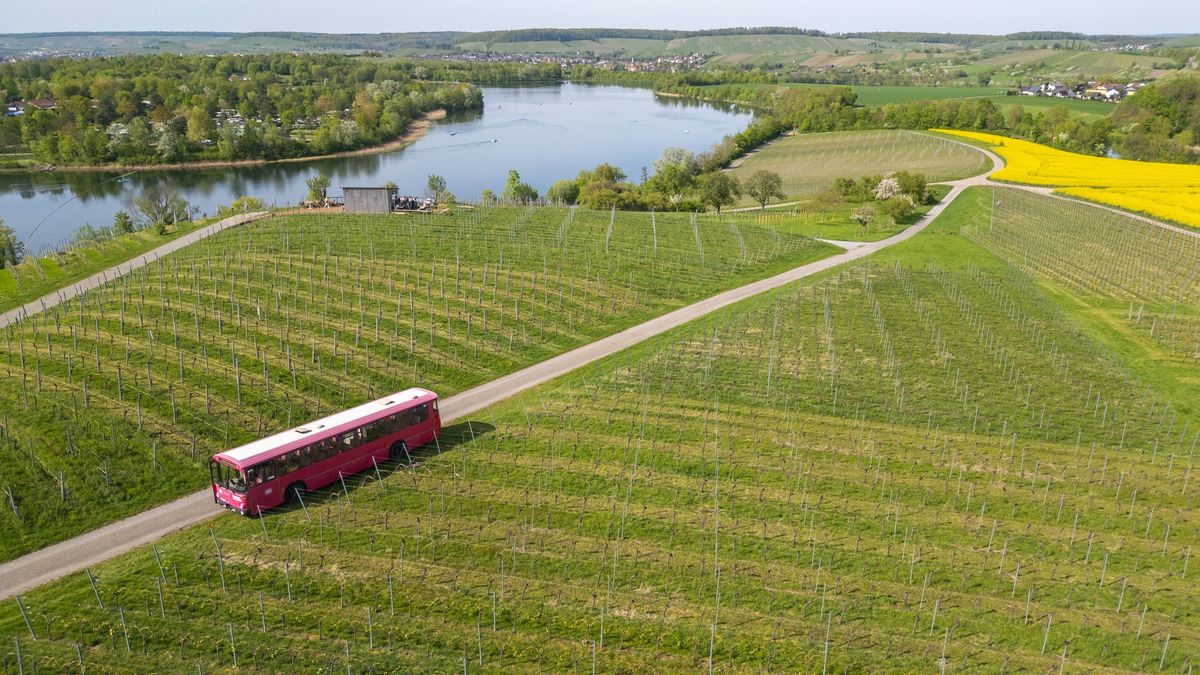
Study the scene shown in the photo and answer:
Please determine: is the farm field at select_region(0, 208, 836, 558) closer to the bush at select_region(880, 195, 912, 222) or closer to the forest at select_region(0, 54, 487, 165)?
the bush at select_region(880, 195, 912, 222)

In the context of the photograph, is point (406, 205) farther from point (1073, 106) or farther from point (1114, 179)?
point (1073, 106)

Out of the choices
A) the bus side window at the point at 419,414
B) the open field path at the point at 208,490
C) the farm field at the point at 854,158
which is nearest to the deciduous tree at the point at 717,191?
the farm field at the point at 854,158

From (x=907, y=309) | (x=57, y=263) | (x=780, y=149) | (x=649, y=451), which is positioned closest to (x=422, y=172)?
(x=780, y=149)

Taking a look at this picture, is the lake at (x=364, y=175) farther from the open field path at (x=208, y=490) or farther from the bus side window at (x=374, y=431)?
the bus side window at (x=374, y=431)

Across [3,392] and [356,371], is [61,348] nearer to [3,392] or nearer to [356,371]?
[3,392]

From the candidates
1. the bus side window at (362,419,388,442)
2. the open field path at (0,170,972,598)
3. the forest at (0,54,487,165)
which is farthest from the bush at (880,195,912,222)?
the forest at (0,54,487,165)
